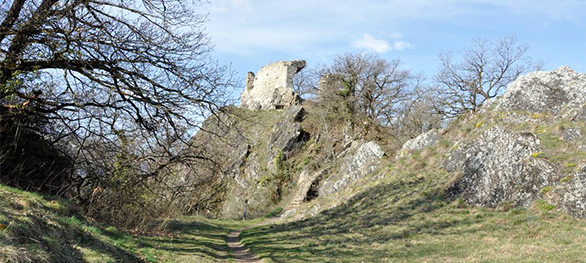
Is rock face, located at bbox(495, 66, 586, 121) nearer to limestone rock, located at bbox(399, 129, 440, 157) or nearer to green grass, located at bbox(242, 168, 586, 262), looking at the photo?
limestone rock, located at bbox(399, 129, 440, 157)

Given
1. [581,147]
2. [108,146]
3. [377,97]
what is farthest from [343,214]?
[377,97]

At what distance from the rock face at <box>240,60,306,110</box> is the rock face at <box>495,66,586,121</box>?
29.3m

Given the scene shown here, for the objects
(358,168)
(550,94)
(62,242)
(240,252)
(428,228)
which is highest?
(550,94)

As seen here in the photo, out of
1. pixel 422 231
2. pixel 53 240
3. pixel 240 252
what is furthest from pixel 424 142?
pixel 53 240

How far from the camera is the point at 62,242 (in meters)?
6.35

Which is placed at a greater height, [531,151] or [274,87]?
[274,87]

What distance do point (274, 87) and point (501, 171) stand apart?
36528 mm

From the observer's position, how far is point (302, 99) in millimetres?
46969

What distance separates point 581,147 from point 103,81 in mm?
14003

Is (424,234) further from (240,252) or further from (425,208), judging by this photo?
(240,252)

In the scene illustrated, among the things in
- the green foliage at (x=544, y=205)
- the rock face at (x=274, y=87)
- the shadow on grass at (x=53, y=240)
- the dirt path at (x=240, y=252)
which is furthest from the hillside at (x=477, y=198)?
the rock face at (x=274, y=87)

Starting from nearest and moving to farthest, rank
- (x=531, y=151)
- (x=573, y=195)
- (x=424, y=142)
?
(x=573, y=195), (x=531, y=151), (x=424, y=142)

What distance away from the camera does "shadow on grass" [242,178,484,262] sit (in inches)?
490

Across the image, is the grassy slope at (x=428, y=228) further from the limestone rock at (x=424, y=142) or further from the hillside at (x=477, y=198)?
the limestone rock at (x=424, y=142)
